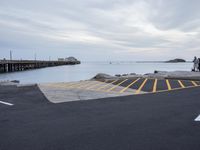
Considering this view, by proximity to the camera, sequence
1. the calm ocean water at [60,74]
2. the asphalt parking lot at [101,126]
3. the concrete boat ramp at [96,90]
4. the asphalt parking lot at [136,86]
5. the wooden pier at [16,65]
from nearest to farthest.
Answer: the asphalt parking lot at [101,126]
the concrete boat ramp at [96,90]
the asphalt parking lot at [136,86]
the calm ocean water at [60,74]
the wooden pier at [16,65]

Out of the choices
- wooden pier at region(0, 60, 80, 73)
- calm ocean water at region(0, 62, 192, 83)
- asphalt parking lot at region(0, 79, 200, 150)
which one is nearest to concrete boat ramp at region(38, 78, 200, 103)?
asphalt parking lot at region(0, 79, 200, 150)

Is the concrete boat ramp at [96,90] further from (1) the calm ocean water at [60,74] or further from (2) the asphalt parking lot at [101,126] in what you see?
(1) the calm ocean water at [60,74]

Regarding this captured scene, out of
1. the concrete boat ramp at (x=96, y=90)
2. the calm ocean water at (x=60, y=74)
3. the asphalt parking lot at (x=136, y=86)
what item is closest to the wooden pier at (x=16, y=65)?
the calm ocean water at (x=60, y=74)

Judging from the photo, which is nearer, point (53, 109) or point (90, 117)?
point (90, 117)

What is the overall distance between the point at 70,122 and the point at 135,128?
1.63 metres

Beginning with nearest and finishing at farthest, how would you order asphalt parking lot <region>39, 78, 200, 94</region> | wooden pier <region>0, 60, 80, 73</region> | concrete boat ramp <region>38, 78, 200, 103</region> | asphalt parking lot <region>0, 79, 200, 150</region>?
asphalt parking lot <region>0, 79, 200, 150</region>, concrete boat ramp <region>38, 78, 200, 103</region>, asphalt parking lot <region>39, 78, 200, 94</region>, wooden pier <region>0, 60, 80, 73</region>

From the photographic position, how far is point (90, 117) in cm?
536

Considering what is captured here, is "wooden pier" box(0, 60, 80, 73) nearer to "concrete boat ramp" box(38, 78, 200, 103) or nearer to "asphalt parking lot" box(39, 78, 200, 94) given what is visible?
"asphalt parking lot" box(39, 78, 200, 94)

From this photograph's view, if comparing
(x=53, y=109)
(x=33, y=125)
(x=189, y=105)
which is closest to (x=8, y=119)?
(x=33, y=125)

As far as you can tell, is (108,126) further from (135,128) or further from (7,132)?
(7,132)

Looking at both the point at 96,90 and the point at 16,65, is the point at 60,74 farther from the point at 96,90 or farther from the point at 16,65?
the point at 96,90

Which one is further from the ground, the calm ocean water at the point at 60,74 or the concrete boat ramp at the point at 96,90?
the concrete boat ramp at the point at 96,90

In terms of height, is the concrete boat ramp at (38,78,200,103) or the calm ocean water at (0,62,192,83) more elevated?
the concrete boat ramp at (38,78,200,103)

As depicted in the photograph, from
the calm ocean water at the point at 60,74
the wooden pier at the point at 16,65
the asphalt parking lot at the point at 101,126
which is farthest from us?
the wooden pier at the point at 16,65
